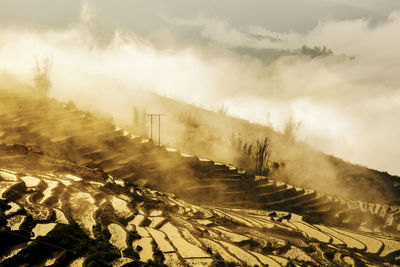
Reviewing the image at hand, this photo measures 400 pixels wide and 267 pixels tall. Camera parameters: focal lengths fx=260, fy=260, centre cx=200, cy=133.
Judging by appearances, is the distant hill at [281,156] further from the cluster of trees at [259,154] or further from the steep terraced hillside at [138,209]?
the steep terraced hillside at [138,209]

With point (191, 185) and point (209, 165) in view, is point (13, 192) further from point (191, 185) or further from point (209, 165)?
point (209, 165)

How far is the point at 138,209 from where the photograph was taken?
1266cm

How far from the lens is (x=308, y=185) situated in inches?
1255

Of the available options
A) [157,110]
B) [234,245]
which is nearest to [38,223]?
[234,245]

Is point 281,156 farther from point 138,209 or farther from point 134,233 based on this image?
point 134,233

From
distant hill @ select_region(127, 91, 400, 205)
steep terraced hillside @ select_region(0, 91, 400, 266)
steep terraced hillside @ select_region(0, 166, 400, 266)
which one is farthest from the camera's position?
distant hill @ select_region(127, 91, 400, 205)

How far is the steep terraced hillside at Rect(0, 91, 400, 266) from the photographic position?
26.6 feet

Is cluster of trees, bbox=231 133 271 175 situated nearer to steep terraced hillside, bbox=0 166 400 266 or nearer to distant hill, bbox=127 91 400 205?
distant hill, bbox=127 91 400 205

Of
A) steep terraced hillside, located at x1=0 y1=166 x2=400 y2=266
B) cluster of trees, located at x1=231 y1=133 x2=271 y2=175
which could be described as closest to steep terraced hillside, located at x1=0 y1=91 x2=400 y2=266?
steep terraced hillside, located at x1=0 y1=166 x2=400 y2=266

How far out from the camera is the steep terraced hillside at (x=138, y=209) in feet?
26.6

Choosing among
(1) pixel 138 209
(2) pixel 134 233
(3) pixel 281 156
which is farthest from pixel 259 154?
(2) pixel 134 233

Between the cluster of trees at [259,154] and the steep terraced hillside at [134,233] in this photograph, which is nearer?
the steep terraced hillside at [134,233]

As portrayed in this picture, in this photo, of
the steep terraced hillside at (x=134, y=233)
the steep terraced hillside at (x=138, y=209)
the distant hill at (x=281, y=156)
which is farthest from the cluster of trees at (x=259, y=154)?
the steep terraced hillside at (x=134, y=233)

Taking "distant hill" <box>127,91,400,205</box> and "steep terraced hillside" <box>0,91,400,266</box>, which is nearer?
"steep terraced hillside" <box>0,91,400,266</box>
